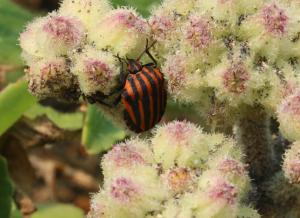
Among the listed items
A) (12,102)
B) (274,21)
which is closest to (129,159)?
(274,21)

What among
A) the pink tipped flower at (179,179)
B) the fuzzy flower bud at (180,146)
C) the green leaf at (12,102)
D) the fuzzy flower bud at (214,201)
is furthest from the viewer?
the green leaf at (12,102)

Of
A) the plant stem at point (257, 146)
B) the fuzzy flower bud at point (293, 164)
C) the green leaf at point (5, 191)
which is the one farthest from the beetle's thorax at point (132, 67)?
the green leaf at point (5, 191)

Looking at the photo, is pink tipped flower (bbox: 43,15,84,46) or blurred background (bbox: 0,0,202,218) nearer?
pink tipped flower (bbox: 43,15,84,46)

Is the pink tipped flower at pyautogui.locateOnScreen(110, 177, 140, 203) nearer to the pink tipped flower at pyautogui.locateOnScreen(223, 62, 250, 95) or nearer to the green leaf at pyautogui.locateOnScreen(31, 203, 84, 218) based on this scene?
the pink tipped flower at pyautogui.locateOnScreen(223, 62, 250, 95)

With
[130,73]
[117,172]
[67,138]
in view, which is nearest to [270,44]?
[130,73]

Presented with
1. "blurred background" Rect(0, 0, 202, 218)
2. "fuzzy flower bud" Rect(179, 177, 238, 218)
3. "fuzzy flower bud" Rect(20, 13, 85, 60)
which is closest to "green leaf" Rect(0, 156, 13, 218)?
"blurred background" Rect(0, 0, 202, 218)

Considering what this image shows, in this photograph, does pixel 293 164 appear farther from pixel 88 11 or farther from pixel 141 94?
pixel 88 11

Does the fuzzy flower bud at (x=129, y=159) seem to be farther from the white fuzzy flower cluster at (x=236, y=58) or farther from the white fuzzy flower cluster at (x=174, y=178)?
the white fuzzy flower cluster at (x=236, y=58)
